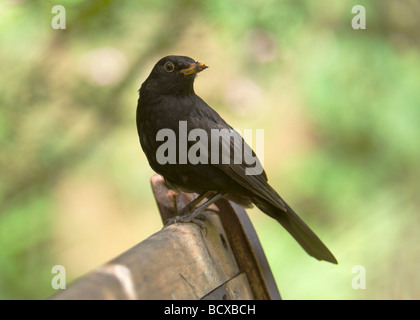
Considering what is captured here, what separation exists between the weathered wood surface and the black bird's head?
48 cm

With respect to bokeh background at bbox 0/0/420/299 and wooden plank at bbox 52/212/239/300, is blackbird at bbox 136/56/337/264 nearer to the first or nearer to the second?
wooden plank at bbox 52/212/239/300

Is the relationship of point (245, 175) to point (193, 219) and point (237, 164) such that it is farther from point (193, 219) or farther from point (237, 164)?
point (193, 219)

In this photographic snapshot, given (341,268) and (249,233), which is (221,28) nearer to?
(341,268)

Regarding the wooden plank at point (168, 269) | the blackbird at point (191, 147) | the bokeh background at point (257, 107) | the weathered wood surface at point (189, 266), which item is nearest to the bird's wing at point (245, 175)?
the blackbird at point (191, 147)

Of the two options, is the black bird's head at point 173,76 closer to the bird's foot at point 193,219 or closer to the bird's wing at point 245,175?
the bird's wing at point 245,175

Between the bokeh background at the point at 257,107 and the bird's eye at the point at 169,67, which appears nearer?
the bird's eye at the point at 169,67

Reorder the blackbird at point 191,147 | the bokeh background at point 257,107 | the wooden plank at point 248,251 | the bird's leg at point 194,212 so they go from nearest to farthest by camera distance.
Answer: the wooden plank at point 248,251
the bird's leg at point 194,212
the blackbird at point 191,147
the bokeh background at point 257,107

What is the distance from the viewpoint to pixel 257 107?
5512mm

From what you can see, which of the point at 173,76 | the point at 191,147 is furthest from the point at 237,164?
the point at 173,76

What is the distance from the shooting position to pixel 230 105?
5309mm

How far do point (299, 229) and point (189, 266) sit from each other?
127 cm

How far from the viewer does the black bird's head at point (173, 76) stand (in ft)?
9.79

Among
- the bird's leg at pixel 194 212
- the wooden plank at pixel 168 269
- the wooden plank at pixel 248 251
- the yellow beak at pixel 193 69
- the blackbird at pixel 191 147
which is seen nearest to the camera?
the wooden plank at pixel 168 269
